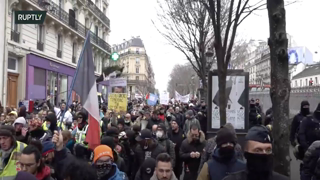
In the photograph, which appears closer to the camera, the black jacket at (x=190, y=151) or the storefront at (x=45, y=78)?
the black jacket at (x=190, y=151)

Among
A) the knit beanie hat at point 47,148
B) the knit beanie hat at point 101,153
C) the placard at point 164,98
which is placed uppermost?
the placard at point 164,98

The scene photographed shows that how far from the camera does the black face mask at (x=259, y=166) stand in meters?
2.56

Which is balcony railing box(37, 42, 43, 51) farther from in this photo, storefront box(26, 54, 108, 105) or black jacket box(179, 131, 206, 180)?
black jacket box(179, 131, 206, 180)

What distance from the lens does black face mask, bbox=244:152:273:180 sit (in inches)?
101

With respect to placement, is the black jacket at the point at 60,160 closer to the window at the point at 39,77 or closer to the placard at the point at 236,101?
the placard at the point at 236,101

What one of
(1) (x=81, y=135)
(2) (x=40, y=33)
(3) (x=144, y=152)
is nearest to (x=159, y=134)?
(3) (x=144, y=152)

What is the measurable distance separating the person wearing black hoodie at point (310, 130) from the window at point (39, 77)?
1901 centimetres

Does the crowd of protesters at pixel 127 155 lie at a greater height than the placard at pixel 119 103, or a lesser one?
lesser

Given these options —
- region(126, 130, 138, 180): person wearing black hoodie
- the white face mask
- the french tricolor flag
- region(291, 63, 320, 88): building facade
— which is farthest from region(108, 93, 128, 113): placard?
region(291, 63, 320, 88): building facade

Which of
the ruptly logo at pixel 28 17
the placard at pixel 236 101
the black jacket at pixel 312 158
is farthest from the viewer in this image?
the ruptly logo at pixel 28 17

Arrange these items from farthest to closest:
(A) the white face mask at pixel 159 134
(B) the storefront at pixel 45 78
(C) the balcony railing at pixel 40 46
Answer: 1. (C) the balcony railing at pixel 40 46
2. (B) the storefront at pixel 45 78
3. (A) the white face mask at pixel 159 134

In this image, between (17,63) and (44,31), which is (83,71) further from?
(44,31)

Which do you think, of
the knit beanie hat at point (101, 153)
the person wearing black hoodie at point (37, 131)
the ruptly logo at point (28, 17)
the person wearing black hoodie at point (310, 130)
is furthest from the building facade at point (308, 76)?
the knit beanie hat at point (101, 153)

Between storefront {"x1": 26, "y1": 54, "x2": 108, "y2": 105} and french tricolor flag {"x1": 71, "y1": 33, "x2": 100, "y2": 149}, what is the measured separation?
43.7 feet
